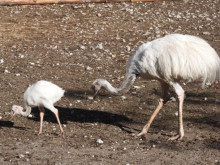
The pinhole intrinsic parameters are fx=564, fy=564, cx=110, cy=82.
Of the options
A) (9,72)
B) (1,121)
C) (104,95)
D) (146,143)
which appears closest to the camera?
(146,143)

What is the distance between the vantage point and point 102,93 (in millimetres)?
9828

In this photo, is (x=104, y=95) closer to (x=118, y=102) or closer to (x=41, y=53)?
(x=118, y=102)

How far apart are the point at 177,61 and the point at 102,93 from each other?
8.30ft

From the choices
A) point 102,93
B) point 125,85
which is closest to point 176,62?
point 125,85

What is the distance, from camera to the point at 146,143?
773 centimetres

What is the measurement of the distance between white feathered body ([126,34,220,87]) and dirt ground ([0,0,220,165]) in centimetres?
92

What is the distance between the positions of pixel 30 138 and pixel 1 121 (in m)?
0.86

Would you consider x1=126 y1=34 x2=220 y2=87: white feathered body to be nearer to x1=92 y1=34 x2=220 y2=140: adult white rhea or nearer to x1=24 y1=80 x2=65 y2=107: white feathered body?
x1=92 y1=34 x2=220 y2=140: adult white rhea

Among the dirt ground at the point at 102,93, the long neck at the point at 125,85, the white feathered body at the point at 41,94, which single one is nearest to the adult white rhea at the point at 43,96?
the white feathered body at the point at 41,94

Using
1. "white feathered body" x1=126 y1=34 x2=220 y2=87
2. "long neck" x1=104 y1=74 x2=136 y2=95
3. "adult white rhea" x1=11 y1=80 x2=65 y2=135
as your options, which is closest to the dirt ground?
"adult white rhea" x1=11 y1=80 x2=65 y2=135

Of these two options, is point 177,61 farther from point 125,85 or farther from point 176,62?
point 125,85

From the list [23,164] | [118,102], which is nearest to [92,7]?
[118,102]

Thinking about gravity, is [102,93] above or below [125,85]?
below

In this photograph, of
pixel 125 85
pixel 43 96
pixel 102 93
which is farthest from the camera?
pixel 102 93
